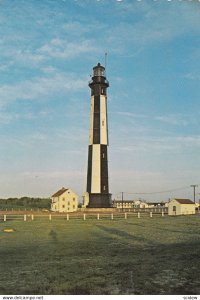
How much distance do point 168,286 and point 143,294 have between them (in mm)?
779

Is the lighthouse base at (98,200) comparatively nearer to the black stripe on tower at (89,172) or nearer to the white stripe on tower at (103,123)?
the black stripe on tower at (89,172)

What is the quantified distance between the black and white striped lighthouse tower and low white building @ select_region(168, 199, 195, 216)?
8953 mm

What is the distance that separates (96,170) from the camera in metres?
45.5

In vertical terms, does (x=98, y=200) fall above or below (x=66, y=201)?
above

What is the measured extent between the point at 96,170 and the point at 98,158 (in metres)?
1.61

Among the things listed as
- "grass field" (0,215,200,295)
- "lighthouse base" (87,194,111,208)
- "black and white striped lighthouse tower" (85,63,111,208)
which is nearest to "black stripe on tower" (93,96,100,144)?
"black and white striped lighthouse tower" (85,63,111,208)

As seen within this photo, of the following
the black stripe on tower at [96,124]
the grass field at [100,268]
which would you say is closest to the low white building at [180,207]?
the black stripe on tower at [96,124]

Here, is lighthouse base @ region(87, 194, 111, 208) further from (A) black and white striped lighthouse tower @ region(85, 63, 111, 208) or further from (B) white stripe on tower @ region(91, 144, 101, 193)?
(B) white stripe on tower @ region(91, 144, 101, 193)

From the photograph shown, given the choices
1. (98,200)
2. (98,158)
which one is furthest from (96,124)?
(98,200)

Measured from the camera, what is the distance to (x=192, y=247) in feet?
43.0

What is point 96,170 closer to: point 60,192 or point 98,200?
point 98,200

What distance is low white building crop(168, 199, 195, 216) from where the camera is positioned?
47.2 metres

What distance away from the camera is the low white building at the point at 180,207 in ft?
155

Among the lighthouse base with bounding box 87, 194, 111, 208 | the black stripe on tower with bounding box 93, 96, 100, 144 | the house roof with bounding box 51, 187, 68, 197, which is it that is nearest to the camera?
the black stripe on tower with bounding box 93, 96, 100, 144
